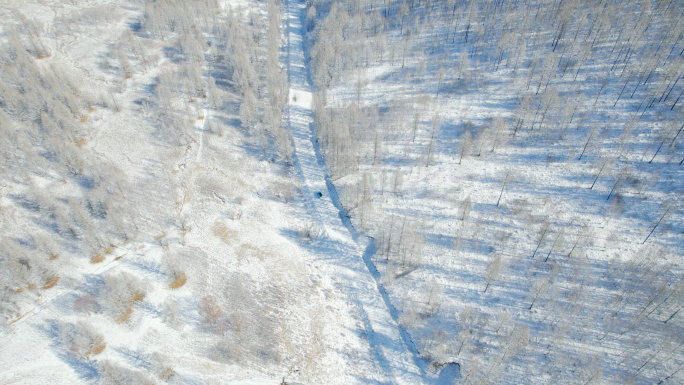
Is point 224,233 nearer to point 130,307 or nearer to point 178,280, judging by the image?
point 178,280

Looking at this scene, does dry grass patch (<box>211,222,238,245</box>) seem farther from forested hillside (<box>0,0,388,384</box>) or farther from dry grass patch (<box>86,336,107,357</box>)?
dry grass patch (<box>86,336,107,357</box>)

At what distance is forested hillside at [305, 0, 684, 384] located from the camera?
45375mm

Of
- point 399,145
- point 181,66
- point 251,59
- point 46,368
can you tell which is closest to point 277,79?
point 251,59

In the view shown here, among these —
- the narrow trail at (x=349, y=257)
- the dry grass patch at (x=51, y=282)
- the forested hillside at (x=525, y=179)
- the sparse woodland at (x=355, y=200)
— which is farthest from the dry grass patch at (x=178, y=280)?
the forested hillside at (x=525, y=179)

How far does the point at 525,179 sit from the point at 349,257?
35.6 m

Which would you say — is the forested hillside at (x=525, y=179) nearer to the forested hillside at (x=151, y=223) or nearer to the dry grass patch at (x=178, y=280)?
the forested hillside at (x=151, y=223)

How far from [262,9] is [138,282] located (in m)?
116

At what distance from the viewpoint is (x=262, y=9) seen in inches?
5212

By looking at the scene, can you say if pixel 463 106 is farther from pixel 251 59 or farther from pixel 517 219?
pixel 251 59

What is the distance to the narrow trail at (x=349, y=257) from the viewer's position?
4694 centimetres

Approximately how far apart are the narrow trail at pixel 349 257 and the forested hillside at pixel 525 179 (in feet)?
7.09

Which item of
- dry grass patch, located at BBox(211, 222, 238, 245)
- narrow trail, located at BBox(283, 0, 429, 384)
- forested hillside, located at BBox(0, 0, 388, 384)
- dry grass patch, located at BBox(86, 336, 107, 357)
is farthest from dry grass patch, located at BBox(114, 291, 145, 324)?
narrow trail, located at BBox(283, 0, 429, 384)

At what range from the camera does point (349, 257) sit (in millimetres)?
58906

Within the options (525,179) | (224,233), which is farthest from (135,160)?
(525,179)
